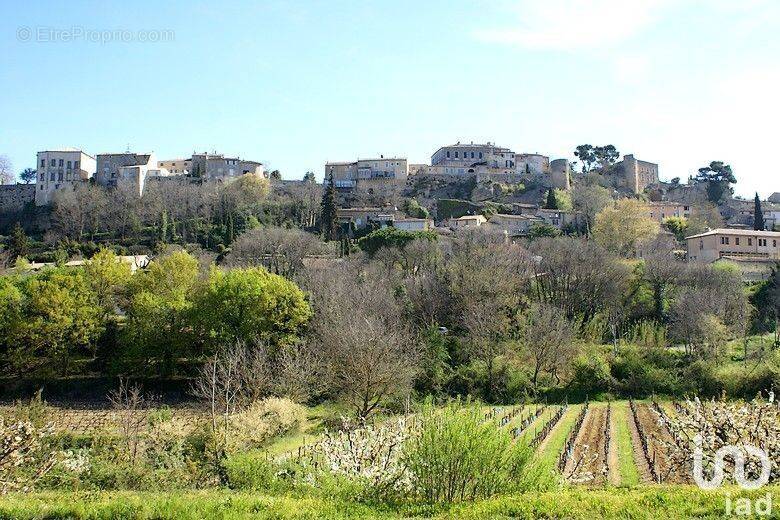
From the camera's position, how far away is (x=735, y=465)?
555 inches

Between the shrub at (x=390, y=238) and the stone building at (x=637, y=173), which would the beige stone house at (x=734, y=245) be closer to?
the shrub at (x=390, y=238)

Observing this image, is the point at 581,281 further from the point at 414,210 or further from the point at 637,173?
the point at 637,173

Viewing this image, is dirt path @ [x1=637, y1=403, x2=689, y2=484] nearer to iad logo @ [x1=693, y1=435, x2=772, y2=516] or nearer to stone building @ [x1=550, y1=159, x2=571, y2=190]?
iad logo @ [x1=693, y1=435, x2=772, y2=516]

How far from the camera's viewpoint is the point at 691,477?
16094mm

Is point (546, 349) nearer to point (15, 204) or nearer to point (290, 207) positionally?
point (290, 207)

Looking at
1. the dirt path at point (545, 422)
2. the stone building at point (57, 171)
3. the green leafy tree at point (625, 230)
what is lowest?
the dirt path at point (545, 422)

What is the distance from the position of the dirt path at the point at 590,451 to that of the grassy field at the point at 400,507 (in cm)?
323

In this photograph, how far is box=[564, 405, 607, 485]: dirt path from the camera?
16.4 meters

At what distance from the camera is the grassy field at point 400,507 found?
11.0 metres

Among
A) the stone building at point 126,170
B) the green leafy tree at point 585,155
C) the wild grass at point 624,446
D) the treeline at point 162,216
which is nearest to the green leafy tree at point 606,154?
the green leafy tree at point 585,155

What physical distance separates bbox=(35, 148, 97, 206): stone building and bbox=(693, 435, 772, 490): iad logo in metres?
80.3

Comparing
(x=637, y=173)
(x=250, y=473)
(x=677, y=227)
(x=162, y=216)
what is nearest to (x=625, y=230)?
(x=677, y=227)

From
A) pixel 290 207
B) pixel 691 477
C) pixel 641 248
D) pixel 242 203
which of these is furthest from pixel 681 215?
pixel 691 477

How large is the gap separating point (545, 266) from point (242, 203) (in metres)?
37.6
